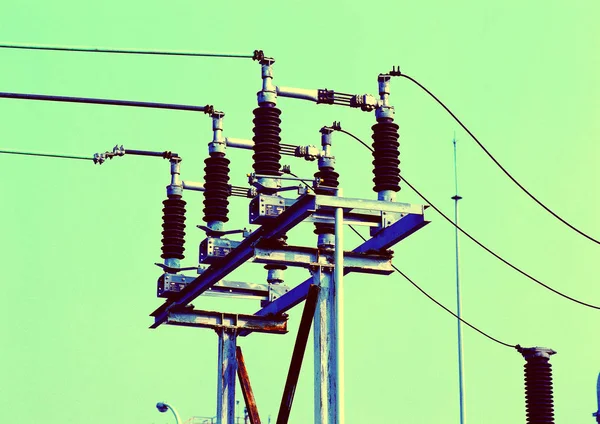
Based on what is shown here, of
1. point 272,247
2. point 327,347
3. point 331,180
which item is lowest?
point 327,347

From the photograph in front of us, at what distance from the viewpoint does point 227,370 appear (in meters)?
25.9

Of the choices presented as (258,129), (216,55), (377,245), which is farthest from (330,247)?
(216,55)

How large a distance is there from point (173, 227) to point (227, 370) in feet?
9.37

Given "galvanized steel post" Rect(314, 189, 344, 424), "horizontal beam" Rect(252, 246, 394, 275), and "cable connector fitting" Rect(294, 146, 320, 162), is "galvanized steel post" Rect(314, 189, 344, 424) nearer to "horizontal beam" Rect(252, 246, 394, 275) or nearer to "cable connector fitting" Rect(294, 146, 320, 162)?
→ "horizontal beam" Rect(252, 246, 394, 275)

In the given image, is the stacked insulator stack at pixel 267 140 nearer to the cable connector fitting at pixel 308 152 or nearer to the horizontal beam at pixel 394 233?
the cable connector fitting at pixel 308 152

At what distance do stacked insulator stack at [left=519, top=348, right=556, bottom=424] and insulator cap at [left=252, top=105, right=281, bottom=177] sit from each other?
6268mm

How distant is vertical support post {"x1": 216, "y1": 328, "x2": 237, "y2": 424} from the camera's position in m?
25.8

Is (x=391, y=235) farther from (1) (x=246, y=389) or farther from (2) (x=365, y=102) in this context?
(1) (x=246, y=389)

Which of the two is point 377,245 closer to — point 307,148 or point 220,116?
point 307,148

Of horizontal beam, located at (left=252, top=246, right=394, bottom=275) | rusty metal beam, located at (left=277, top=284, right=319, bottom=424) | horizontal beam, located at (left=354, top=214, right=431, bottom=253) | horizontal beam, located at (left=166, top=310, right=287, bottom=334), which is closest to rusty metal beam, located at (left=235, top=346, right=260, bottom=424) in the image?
horizontal beam, located at (left=166, top=310, right=287, bottom=334)

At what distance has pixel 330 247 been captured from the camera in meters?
21.8

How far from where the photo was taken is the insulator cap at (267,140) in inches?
848

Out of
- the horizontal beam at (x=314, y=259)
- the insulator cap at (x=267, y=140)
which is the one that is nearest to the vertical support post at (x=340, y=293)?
the horizontal beam at (x=314, y=259)

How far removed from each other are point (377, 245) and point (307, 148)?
284 cm
